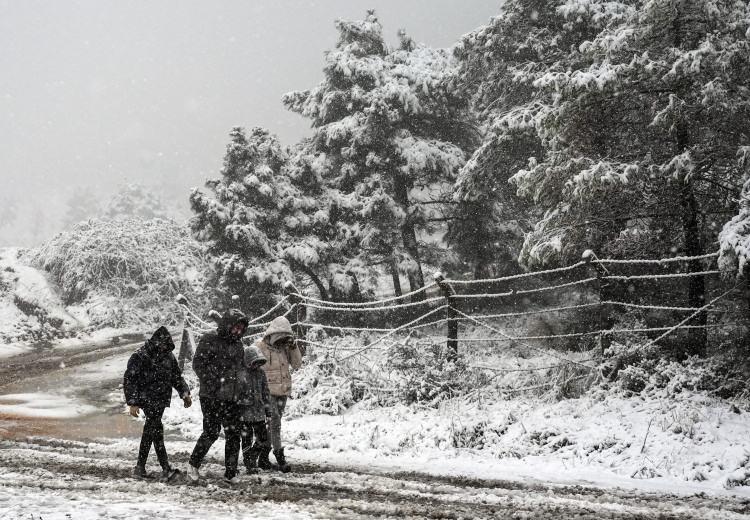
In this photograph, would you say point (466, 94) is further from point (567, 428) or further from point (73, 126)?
point (73, 126)

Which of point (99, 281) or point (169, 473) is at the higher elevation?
point (99, 281)

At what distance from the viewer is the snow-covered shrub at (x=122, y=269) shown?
20.2 meters

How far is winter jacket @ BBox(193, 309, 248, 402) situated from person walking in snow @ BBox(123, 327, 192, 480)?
0.40m

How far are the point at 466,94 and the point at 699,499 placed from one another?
12603 millimetres

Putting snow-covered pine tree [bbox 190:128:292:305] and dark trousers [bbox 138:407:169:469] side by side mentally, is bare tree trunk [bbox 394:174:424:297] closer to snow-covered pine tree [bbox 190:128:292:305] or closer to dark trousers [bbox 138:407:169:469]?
snow-covered pine tree [bbox 190:128:292:305]

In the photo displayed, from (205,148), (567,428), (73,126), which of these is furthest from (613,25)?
(73,126)

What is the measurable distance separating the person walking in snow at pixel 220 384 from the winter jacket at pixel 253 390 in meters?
0.06

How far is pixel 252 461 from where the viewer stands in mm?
5680

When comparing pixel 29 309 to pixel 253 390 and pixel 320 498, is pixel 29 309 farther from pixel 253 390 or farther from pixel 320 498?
pixel 320 498

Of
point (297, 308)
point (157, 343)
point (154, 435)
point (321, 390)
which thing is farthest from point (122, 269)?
point (154, 435)

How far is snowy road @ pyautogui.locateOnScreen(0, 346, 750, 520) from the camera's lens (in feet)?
13.1

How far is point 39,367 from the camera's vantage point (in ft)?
46.6

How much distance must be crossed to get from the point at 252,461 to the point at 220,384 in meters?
0.89

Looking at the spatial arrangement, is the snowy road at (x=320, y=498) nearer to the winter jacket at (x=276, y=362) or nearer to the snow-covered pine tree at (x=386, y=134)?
the winter jacket at (x=276, y=362)
